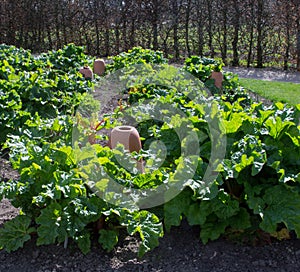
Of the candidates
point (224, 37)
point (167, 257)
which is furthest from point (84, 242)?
point (224, 37)

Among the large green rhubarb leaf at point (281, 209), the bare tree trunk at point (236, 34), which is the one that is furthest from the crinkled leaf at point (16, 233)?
the bare tree trunk at point (236, 34)

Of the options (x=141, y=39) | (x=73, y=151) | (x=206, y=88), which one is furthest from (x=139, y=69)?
(x=141, y=39)

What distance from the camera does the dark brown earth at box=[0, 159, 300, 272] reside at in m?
3.32

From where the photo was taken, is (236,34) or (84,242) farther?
(236,34)

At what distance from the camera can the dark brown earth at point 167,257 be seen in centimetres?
332

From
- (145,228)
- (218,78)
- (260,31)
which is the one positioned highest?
(260,31)

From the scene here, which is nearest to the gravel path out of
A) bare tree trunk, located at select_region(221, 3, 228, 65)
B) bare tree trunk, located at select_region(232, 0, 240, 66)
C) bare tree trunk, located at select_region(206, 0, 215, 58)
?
bare tree trunk, located at select_region(232, 0, 240, 66)

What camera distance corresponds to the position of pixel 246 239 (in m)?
3.59

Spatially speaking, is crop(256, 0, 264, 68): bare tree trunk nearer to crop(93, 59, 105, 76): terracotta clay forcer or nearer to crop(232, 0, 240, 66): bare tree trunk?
crop(232, 0, 240, 66): bare tree trunk

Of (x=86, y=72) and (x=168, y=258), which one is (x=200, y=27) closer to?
(x=86, y=72)

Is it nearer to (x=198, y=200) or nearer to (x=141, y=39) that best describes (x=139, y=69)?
(x=198, y=200)

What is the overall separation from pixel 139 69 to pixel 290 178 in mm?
4574

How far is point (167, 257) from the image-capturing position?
135 inches

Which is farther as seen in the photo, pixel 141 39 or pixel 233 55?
pixel 141 39
